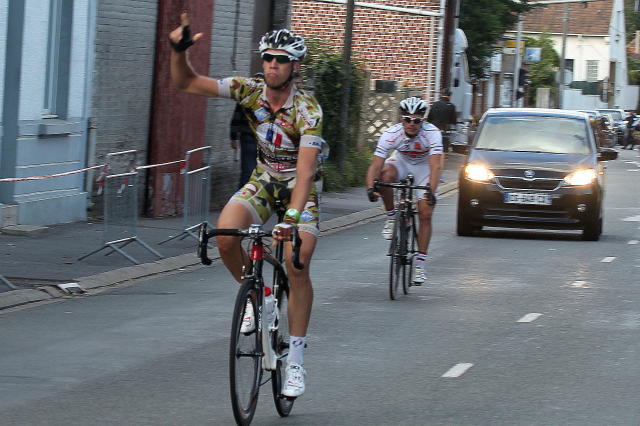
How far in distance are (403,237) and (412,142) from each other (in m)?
0.92

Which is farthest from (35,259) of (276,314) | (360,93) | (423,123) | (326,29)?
(326,29)

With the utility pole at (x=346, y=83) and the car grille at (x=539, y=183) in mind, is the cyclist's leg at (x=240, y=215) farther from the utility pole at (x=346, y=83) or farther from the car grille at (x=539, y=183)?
the utility pole at (x=346, y=83)

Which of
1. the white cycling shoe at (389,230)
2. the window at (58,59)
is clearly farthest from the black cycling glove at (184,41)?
the window at (58,59)

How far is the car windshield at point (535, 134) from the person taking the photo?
18.3m

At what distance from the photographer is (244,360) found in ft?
21.5

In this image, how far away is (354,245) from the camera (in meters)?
17.0

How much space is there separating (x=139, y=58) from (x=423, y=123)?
7.20 m

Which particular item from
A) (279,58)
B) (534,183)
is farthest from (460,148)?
(279,58)

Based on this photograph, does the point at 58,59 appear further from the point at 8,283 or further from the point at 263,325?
the point at 263,325

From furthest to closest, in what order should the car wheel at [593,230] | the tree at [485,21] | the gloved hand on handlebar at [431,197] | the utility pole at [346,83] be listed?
1. the tree at [485,21]
2. the utility pole at [346,83]
3. the car wheel at [593,230]
4. the gloved hand on handlebar at [431,197]

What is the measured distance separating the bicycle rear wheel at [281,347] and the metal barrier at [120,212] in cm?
653

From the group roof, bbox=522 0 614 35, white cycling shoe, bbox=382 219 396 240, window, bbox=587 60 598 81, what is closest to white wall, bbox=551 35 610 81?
window, bbox=587 60 598 81

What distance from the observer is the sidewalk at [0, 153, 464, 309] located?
11.9 meters

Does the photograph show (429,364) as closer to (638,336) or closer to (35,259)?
(638,336)
